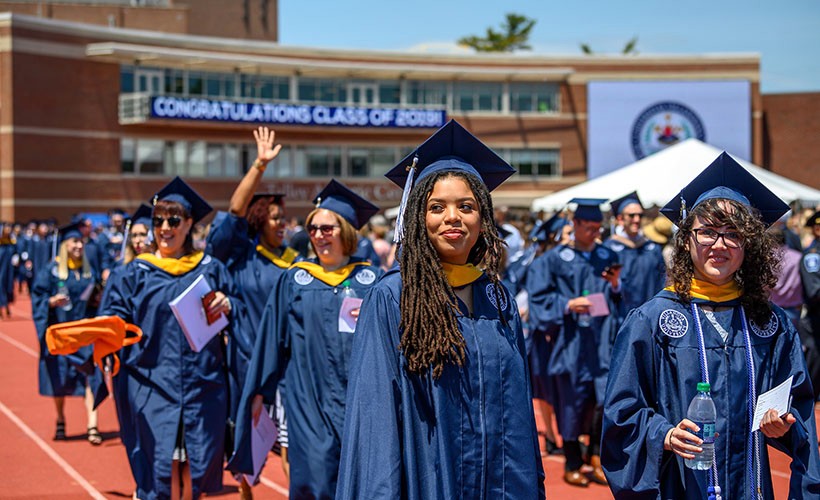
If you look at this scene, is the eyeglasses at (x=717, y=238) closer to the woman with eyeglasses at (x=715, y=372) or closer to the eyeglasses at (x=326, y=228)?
the woman with eyeglasses at (x=715, y=372)

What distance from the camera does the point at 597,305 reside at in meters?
8.55

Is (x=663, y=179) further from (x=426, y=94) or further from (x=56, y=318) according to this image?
(x=426, y=94)

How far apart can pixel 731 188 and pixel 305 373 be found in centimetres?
269

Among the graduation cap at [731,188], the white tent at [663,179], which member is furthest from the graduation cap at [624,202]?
the graduation cap at [731,188]

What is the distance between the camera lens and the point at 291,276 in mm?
5984

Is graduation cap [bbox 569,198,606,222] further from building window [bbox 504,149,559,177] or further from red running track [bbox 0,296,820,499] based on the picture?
building window [bbox 504,149,559,177]

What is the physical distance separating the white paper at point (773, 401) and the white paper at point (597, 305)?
4.82m

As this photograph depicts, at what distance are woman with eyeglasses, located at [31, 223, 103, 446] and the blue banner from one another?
115 feet

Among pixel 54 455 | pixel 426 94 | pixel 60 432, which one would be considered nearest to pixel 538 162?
pixel 426 94

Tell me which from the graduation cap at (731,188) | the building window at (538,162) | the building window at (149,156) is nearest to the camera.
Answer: the graduation cap at (731,188)

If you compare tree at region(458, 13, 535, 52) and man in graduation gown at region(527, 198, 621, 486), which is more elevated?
tree at region(458, 13, 535, 52)

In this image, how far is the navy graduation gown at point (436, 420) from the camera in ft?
10.6

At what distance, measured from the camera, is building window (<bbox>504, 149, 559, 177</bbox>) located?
172 feet

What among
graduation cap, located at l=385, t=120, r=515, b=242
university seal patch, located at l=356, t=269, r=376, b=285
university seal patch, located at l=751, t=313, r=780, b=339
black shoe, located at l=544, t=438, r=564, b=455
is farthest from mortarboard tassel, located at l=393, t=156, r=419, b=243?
black shoe, located at l=544, t=438, r=564, b=455
